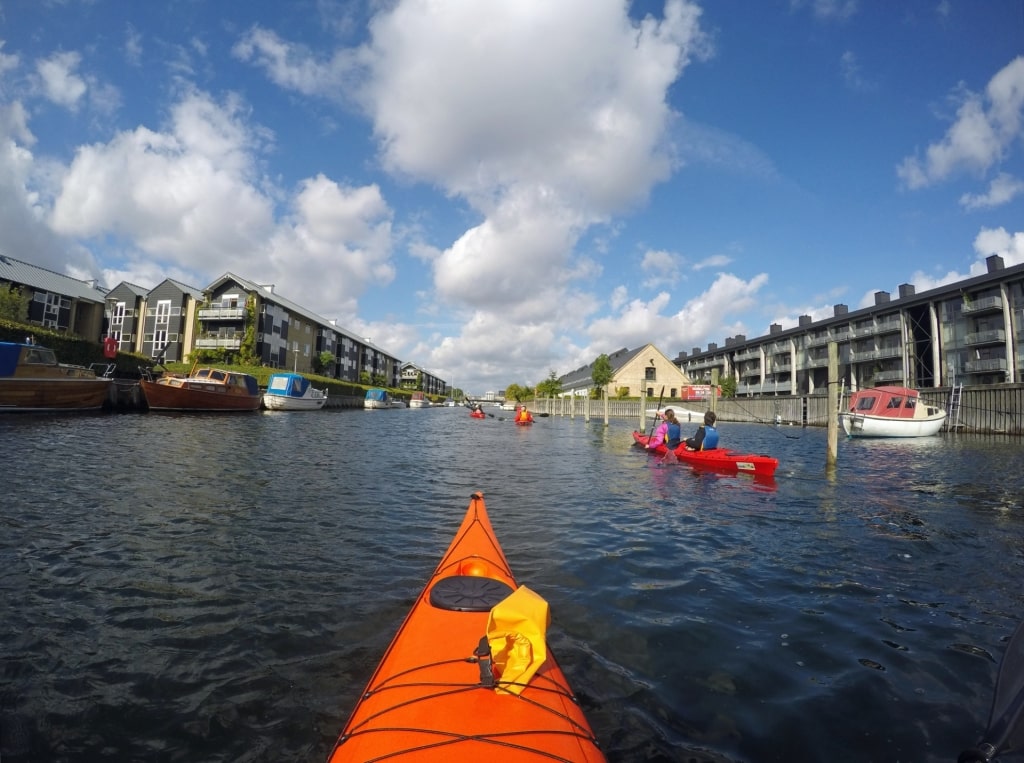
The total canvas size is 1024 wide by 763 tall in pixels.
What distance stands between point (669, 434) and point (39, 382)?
86.2ft

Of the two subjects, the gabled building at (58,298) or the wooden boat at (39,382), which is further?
the gabled building at (58,298)

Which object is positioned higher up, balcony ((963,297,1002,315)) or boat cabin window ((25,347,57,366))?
balcony ((963,297,1002,315))

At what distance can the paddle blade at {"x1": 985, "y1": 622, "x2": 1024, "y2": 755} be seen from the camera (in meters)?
2.14

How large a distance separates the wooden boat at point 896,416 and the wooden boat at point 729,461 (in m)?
19.6

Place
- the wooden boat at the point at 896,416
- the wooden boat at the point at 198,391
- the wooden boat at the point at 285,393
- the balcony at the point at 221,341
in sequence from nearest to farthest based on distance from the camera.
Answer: the wooden boat at the point at 198,391, the wooden boat at the point at 896,416, the wooden boat at the point at 285,393, the balcony at the point at 221,341

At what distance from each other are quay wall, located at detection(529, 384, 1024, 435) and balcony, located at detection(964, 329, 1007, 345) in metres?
11.2

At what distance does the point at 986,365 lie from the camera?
4303 centimetres

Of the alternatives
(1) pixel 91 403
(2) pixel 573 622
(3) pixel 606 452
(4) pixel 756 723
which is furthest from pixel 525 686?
(1) pixel 91 403

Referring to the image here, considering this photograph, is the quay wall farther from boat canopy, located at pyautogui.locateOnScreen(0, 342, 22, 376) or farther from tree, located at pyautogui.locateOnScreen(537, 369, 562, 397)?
boat canopy, located at pyautogui.locateOnScreen(0, 342, 22, 376)

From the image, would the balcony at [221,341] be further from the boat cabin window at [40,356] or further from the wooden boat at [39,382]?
the boat cabin window at [40,356]

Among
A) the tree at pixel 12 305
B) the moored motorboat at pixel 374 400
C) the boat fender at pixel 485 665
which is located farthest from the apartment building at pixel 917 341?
the tree at pixel 12 305

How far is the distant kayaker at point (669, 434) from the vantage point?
55.1 feet

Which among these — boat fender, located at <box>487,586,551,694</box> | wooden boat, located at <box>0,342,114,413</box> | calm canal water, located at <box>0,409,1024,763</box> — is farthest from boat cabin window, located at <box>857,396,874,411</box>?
wooden boat, located at <box>0,342,114,413</box>

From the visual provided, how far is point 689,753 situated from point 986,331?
58.5 metres
